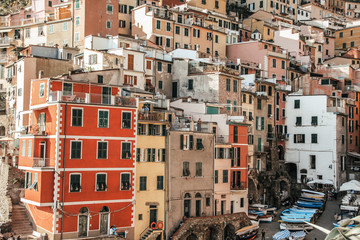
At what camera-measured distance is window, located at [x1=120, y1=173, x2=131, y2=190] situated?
43162mm

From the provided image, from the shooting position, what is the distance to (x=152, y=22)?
7112cm

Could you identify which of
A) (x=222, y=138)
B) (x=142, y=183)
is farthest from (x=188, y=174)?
(x=222, y=138)

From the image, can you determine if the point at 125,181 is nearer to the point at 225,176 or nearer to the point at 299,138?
the point at 225,176

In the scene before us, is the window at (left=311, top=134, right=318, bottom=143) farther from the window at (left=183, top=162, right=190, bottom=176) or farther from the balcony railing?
the balcony railing

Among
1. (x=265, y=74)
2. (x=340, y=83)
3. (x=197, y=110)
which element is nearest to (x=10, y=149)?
(x=197, y=110)

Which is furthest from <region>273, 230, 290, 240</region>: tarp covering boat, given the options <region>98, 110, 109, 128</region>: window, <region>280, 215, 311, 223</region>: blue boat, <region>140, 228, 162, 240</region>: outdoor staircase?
<region>98, 110, 109, 128</region>: window

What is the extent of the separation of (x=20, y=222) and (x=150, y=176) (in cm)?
1175

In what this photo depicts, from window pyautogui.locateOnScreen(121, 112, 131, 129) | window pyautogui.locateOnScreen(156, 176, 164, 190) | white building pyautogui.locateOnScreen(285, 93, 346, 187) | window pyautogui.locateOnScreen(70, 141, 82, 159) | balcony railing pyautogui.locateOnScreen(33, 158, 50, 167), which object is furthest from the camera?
white building pyautogui.locateOnScreen(285, 93, 346, 187)

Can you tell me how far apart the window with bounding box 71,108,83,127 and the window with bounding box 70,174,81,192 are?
4034 millimetres

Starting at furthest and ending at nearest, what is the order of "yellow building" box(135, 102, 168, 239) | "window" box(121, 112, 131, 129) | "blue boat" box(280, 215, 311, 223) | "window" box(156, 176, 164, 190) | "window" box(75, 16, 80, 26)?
1. "window" box(75, 16, 80, 26)
2. "blue boat" box(280, 215, 311, 223)
3. "window" box(156, 176, 164, 190)
4. "yellow building" box(135, 102, 168, 239)
5. "window" box(121, 112, 131, 129)

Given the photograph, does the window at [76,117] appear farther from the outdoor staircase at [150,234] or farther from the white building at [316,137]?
the white building at [316,137]

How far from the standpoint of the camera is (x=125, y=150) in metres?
43.6

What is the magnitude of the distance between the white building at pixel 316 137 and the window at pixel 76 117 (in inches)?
1480

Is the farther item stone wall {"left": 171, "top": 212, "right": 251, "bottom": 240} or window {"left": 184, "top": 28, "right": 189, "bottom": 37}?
window {"left": 184, "top": 28, "right": 189, "bottom": 37}
